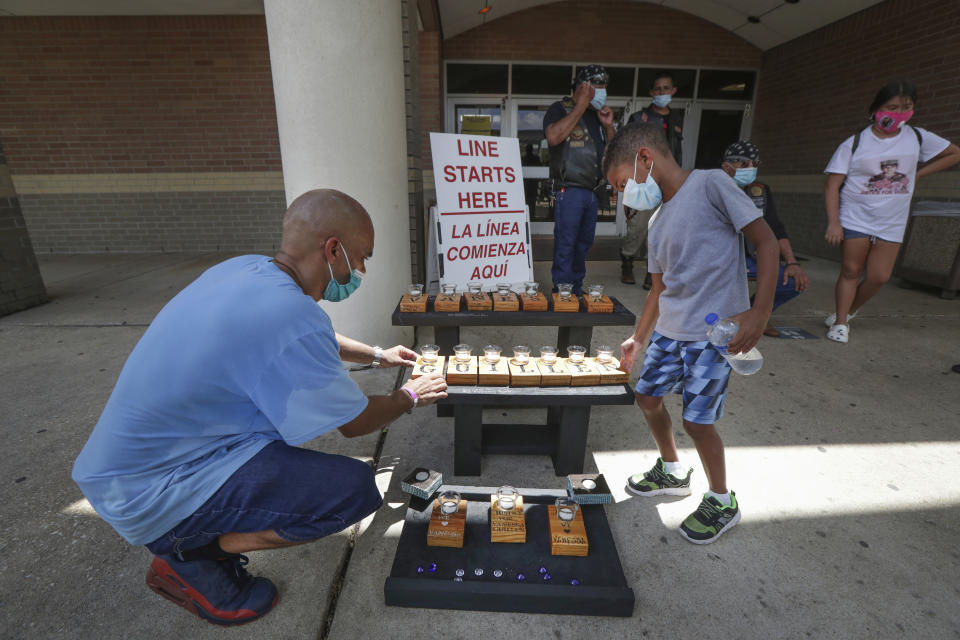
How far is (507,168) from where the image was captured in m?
4.30

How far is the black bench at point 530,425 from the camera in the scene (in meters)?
2.04

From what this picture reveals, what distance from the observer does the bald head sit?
1484mm

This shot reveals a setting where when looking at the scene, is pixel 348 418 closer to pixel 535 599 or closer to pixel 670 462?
pixel 535 599

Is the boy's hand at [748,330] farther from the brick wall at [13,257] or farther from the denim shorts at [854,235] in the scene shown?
the brick wall at [13,257]

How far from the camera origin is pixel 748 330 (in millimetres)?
1621

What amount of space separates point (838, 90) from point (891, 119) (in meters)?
4.75

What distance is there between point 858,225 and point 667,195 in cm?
316

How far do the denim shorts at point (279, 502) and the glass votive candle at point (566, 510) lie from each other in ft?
2.54

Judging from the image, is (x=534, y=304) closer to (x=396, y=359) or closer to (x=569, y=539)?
(x=396, y=359)

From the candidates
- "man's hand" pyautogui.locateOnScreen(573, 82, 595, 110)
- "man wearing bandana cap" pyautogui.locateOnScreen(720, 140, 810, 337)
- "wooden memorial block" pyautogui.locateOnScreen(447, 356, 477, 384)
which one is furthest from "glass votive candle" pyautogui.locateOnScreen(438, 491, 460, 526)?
"man's hand" pyautogui.locateOnScreen(573, 82, 595, 110)

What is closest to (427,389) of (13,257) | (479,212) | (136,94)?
(479,212)

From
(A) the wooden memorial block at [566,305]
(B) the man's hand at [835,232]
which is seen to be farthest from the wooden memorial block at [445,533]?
(B) the man's hand at [835,232]

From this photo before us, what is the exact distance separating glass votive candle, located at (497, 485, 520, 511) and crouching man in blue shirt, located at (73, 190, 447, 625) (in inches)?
20.8

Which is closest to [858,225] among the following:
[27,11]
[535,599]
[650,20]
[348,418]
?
[535,599]
